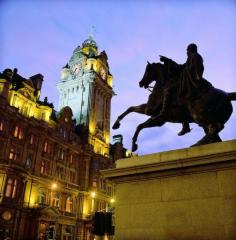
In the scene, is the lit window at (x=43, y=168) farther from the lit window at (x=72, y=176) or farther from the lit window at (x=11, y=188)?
the lit window at (x=11, y=188)

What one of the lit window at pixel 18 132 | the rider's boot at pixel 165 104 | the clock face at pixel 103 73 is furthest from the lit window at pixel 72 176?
the rider's boot at pixel 165 104

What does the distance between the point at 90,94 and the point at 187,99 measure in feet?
183

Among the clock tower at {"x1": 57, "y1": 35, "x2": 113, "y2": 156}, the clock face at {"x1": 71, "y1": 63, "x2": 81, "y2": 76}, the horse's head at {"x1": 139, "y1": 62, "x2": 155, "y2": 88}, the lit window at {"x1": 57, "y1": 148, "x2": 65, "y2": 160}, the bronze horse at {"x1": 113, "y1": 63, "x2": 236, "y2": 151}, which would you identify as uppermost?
the clock face at {"x1": 71, "y1": 63, "x2": 81, "y2": 76}

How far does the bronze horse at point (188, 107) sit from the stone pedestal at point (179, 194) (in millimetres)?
965

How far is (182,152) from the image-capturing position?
662cm

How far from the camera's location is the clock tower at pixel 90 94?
61.8 metres

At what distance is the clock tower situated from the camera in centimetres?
6178

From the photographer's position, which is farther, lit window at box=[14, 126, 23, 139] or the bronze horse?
lit window at box=[14, 126, 23, 139]

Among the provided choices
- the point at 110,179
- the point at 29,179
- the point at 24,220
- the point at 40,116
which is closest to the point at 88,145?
the point at 40,116

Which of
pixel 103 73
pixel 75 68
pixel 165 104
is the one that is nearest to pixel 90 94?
pixel 103 73

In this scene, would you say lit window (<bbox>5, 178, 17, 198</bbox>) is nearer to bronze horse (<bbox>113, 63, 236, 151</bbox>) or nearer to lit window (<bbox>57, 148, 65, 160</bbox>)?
lit window (<bbox>57, 148, 65, 160</bbox>)

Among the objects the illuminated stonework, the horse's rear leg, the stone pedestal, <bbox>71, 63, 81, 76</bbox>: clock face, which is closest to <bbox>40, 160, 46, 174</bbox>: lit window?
the illuminated stonework

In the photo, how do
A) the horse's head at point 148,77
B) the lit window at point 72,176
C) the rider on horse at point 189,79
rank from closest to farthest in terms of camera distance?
the rider on horse at point 189,79 → the horse's head at point 148,77 → the lit window at point 72,176

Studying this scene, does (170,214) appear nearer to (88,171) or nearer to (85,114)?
(88,171)
